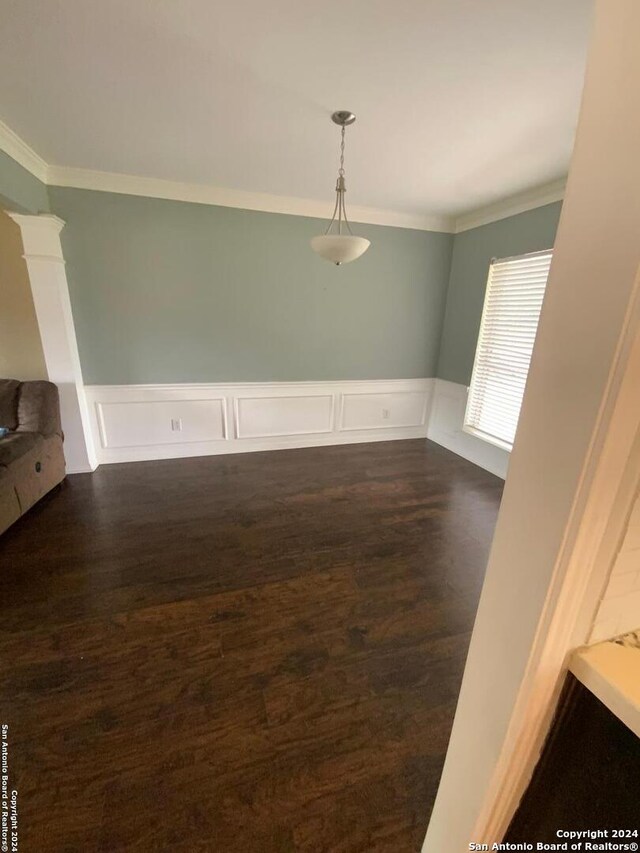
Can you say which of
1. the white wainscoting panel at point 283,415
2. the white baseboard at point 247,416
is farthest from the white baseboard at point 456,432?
the white wainscoting panel at point 283,415

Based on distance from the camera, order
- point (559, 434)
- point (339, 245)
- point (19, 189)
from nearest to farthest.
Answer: point (559, 434), point (339, 245), point (19, 189)

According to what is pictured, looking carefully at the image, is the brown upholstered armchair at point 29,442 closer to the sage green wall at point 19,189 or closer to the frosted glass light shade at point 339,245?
the sage green wall at point 19,189

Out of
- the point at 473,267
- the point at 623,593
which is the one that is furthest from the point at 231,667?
the point at 473,267

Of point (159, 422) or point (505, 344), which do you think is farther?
point (159, 422)

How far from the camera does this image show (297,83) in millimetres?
1709

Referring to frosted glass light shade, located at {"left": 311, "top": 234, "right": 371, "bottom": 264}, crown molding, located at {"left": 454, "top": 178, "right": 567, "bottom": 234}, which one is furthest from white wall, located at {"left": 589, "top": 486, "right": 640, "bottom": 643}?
crown molding, located at {"left": 454, "top": 178, "right": 567, "bottom": 234}

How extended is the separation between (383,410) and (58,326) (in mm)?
3313

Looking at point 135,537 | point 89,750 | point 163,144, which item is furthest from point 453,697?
point 163,144

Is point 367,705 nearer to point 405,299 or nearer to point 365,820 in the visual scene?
A: point 365,820

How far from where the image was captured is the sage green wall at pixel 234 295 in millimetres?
3023

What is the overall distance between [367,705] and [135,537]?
1.78m

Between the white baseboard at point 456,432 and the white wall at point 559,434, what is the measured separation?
10.0 feet

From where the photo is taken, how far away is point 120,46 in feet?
4.94

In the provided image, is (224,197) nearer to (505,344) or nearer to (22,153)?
(22,153)
